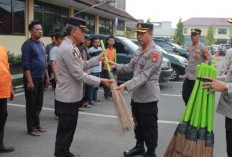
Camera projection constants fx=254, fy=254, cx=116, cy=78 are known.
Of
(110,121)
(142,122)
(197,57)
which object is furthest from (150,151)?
(197,57)

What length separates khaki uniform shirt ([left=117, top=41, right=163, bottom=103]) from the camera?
3.31m

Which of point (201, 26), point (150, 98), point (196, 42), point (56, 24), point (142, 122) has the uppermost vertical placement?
point (201, 26)

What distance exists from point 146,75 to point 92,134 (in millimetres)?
1889

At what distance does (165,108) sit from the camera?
21.6 feet

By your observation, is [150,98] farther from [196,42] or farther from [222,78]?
[196,42]

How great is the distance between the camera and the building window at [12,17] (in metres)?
11.0

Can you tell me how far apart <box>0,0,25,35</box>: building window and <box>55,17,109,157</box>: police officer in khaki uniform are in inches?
349

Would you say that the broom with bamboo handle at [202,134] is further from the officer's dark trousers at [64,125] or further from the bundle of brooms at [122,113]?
the officer's dark trousers at [64,125]

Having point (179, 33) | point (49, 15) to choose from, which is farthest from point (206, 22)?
point (49, 15)

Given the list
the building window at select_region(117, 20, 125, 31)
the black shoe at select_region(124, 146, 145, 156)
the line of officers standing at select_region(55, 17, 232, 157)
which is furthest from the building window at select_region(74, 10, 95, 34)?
the black shoe at select_region(124, 146, 145, 156)

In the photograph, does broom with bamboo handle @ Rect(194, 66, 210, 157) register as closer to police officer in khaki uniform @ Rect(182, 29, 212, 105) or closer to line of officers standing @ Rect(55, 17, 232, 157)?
line of officers standing @ Rect(55, 17, 232, 157)

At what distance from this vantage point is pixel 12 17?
37.8 ft

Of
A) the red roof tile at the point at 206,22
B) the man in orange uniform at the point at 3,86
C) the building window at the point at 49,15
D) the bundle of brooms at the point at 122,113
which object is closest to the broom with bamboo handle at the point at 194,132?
the bundle of brooms at the point at 122,113

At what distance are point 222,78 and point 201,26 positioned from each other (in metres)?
68.0
